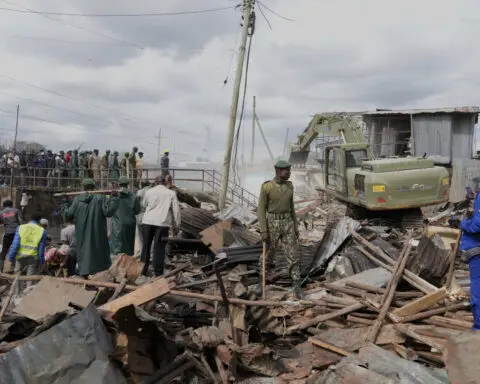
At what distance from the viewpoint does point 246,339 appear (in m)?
4.21

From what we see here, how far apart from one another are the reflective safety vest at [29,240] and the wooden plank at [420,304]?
562cm

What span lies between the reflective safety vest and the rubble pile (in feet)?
5.63

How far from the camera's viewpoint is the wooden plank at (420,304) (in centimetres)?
491

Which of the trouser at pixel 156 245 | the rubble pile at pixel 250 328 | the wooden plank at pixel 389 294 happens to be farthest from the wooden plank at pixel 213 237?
the wooden plank at pixel 389 294

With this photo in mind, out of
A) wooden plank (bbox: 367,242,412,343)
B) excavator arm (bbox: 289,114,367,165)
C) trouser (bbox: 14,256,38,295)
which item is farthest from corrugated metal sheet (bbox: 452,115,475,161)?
trouser (bbox: 14,256,38,295)

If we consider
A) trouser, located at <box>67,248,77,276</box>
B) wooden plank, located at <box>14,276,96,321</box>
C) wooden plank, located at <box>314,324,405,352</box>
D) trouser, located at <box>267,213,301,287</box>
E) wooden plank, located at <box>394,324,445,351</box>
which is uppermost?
trouser, located at <box>267,213,301,287</box>

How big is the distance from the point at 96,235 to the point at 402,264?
4.34 meters

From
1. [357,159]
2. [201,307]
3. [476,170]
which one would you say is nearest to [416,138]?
[476,170]

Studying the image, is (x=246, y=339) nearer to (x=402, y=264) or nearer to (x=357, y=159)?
(x=402, y=264)

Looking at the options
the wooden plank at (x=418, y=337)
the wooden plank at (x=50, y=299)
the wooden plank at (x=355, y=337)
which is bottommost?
the wooden plank at (x=355, y=337)

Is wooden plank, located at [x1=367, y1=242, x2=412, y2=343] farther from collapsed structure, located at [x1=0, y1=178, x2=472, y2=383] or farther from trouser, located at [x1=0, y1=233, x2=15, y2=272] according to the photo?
trouser, located at [x1=0, y1=233, x2=15, y2=272]

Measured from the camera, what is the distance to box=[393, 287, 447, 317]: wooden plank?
4906mm

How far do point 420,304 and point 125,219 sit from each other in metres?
4.81

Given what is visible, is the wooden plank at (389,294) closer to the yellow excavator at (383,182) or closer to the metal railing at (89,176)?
the yellow excavator at (383,182)
